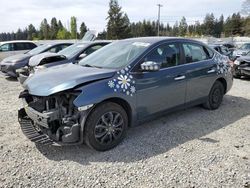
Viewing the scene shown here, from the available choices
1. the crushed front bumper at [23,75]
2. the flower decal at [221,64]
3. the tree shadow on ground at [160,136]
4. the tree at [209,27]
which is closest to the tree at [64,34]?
the tree at [209,27]

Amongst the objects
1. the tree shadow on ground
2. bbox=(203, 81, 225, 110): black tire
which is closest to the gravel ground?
the tree shadow on ground

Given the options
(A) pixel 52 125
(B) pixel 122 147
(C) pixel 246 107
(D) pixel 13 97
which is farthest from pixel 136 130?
(D) pixel 13 97

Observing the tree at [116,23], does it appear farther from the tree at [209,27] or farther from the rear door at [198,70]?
the rear door at [198,70]

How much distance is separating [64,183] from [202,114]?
345cm

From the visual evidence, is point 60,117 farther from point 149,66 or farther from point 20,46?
point 20,46

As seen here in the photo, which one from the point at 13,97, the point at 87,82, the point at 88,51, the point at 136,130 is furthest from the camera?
the point at 88,51

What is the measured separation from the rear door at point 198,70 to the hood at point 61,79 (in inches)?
70.4

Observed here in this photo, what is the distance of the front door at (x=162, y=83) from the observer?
415cm

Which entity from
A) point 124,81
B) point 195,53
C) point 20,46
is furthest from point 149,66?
point 20,46

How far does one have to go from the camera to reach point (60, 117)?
11.8 ft

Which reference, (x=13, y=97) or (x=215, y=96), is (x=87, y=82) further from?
(x=13, y=97)

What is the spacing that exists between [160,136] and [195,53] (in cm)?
196

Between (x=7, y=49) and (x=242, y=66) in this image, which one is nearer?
(x=242, y=66)

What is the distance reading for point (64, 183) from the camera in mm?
3072
